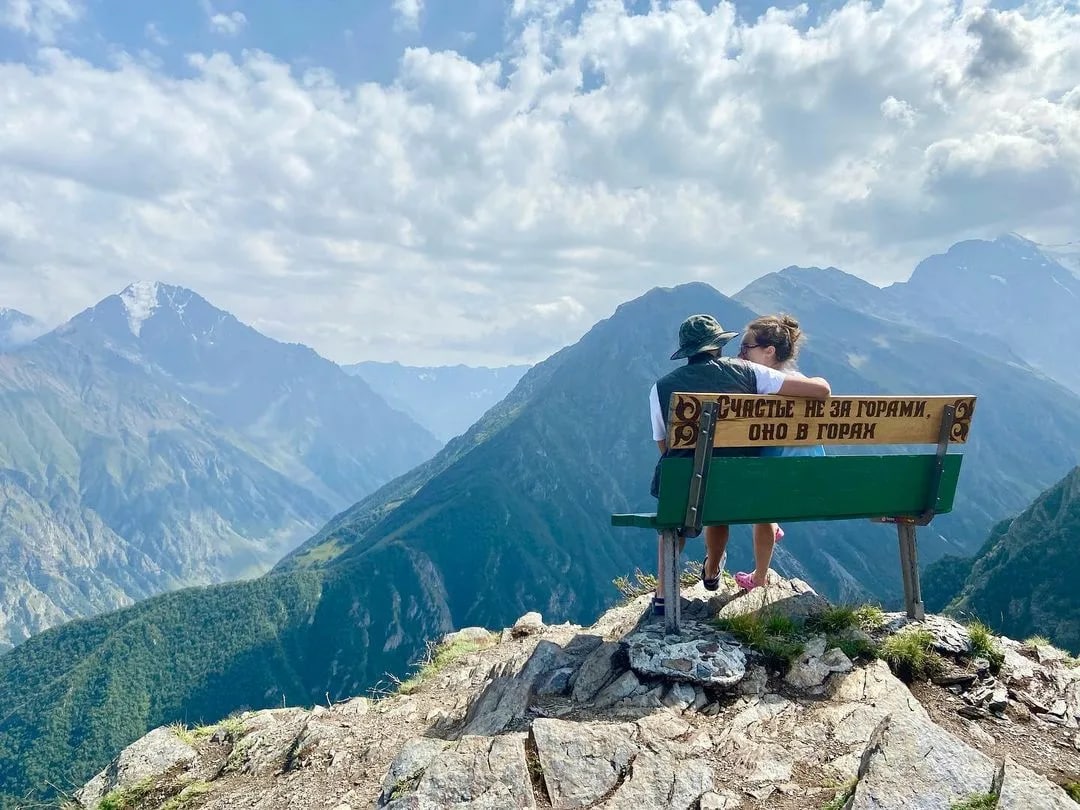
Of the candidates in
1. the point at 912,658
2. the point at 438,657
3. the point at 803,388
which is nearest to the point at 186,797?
the point at 438,657

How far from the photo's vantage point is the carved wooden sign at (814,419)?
719 cm

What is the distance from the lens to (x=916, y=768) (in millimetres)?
4969

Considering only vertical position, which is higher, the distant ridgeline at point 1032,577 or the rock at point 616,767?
the rock at point 616,767

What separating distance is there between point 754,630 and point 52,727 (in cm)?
21712

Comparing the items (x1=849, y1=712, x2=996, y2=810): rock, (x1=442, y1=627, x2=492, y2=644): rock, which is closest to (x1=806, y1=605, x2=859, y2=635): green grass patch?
(x1=849, y1=712, x2=996, y2=810): rock

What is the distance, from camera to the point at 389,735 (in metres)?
7.75

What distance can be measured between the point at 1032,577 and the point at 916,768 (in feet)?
483

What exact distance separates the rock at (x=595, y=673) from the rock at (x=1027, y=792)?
361 centimetres

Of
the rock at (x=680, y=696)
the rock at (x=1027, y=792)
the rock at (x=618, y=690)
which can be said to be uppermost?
the rock at (x=1027, y=792)

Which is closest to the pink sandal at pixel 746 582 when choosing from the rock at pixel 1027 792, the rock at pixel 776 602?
the rock at pixel 776 602

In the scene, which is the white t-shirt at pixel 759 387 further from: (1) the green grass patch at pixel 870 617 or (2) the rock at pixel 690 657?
(1) the green grass patch at pixel 870 617

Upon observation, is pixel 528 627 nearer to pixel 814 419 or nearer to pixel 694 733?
pixel 694 733

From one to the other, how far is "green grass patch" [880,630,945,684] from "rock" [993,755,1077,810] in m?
2.49

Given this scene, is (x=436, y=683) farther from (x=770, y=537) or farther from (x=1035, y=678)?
(x=1035, y=678)
